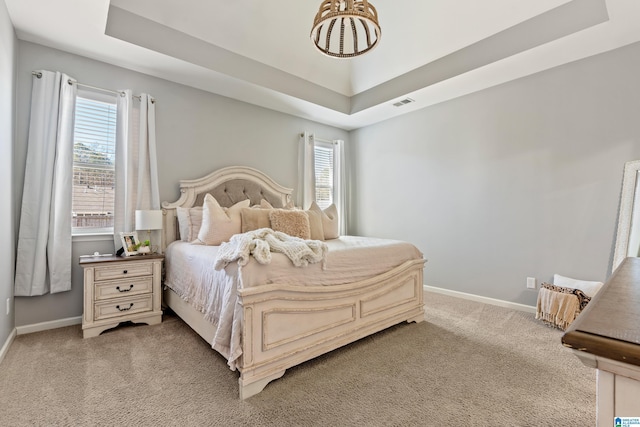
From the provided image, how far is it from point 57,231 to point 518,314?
471 centimetres

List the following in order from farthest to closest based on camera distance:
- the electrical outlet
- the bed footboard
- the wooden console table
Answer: the electrical outlet → the bed footboard → the wooden console table

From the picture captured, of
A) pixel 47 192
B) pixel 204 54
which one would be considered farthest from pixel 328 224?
pixel 47 192

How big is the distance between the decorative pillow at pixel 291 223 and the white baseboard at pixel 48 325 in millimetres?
2119

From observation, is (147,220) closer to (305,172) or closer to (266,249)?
(266,249)

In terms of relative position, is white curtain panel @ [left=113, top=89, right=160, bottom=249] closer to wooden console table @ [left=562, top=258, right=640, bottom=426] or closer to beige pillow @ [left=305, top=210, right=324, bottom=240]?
beige pillow @ [left=305, top=210, right=324, bottom=240]

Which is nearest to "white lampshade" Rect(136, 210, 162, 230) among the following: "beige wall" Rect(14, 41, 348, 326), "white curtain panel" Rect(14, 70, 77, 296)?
"beige wall" Rect(14, 41, 348, 326)

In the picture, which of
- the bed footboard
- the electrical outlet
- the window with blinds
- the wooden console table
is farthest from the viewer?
the window with blinds

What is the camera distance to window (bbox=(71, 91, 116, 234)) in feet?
9.75

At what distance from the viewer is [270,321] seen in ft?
6.29

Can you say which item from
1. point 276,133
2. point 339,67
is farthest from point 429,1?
point 276,133

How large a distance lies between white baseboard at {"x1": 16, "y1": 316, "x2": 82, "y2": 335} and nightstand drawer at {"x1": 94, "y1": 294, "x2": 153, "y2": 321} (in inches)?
21.3

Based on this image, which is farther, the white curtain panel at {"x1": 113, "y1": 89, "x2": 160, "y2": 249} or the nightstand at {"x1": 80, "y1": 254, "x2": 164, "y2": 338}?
the white curtain panel at {"x1": 113, "y1": 89, "x2": 160, "y2": 249}

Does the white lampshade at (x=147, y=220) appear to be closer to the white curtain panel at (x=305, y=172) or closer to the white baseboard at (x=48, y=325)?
the white baseboard at (x=48, y=325)

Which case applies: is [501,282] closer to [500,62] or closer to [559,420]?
[559,420]
